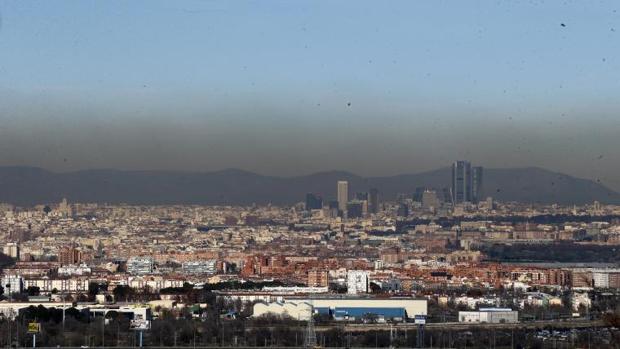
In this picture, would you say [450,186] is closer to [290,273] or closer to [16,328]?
[290,273]

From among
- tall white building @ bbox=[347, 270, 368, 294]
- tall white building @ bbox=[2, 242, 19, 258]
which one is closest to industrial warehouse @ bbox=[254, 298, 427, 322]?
tall white building @ bbox=[347, 270, 368, 294]

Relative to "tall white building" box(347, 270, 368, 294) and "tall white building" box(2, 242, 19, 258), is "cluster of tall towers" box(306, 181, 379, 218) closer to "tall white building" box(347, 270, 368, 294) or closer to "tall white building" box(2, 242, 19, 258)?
"tall white building" box(2, 242, 19, 258)

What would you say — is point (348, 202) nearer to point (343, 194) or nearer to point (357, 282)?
point (343, 194)

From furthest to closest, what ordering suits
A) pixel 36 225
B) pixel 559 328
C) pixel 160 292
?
pixel 36 225
pixel 160 292
pixel 559 328

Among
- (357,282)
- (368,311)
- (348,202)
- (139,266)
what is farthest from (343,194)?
(368,311)

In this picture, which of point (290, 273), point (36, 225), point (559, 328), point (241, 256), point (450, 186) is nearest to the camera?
point (559, 328)

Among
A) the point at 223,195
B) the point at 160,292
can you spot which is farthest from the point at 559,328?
the point at 223,195
